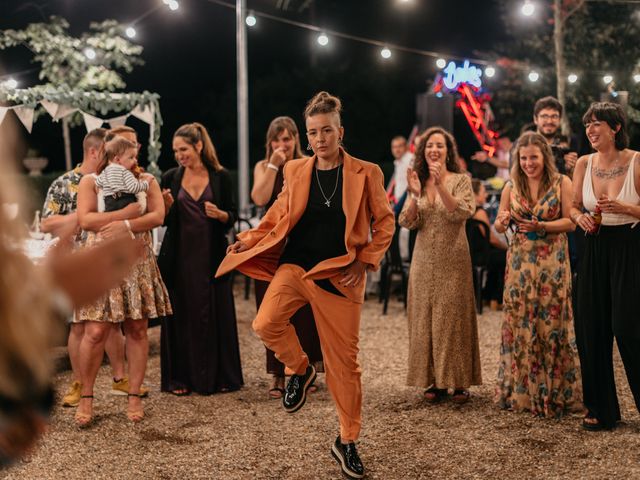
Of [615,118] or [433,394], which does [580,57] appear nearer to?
[615,118]

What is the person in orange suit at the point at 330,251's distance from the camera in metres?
3.97

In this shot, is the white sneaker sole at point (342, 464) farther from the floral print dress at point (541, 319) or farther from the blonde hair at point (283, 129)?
the blonde hair at point (283, 129)

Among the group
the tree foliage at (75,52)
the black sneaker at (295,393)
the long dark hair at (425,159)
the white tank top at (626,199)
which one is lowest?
the black sneaker at (295,393)

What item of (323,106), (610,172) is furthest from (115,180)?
(610,172)

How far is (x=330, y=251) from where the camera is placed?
13.2 feet

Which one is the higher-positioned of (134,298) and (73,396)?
(134,298)

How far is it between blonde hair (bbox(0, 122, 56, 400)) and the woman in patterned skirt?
348 cm

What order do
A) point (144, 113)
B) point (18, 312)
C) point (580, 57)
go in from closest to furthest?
point (18, 312)
point (144, 113)
point (580, 57)

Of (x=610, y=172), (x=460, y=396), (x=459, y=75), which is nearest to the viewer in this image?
(x=610, y=172)

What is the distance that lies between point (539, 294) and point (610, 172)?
2.75 feet

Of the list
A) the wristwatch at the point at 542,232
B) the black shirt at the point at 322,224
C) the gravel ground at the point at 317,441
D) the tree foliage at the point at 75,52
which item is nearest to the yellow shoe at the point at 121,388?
the gravel ground at the point at 317,441

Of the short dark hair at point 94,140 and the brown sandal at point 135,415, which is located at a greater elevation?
the short dark hair at point 94,140

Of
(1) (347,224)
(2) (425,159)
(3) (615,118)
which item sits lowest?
(1) (347,224)

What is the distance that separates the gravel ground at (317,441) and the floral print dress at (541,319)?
0.16 metres
